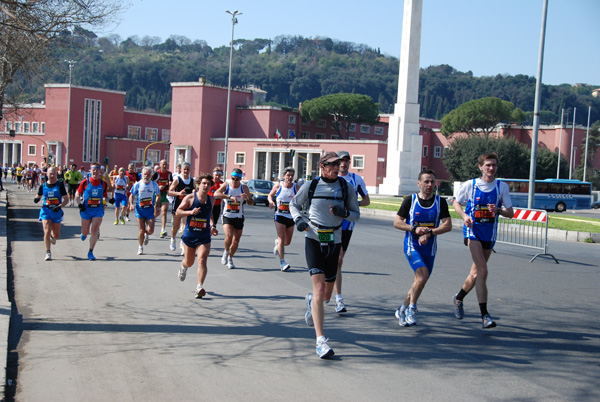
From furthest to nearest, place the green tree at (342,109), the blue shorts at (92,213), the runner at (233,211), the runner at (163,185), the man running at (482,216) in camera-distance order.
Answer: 1. the green tree at (342,109)
2. the runner at (163,185)
3. the blue shorts at (92,213)
4. the runner at (233,211)
5. the man running at (482,216)

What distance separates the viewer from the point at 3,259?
11.0m

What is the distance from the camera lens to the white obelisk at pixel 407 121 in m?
51.3

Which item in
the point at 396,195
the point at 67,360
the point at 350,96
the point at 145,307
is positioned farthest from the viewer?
the point at 350,96

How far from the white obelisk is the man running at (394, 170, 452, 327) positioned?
152 feet

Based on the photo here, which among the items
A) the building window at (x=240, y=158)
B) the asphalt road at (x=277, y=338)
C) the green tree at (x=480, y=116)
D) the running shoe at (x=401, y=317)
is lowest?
the asphalt road at (x=277, y=338)

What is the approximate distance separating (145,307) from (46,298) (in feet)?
4.97

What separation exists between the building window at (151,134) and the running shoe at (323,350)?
8931 centimetres

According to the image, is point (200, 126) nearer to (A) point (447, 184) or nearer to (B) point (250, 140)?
(B) point (250, 140)

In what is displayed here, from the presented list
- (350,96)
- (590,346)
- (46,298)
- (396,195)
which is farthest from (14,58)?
(350,96)

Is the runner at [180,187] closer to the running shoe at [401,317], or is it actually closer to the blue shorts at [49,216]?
the blue shorts at [49,216]

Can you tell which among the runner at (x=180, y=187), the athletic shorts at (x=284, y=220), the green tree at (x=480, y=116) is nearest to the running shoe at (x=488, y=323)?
the athletic shorts at (x=284, y=220)

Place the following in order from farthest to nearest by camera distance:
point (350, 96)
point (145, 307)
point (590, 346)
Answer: point (350, 96) < point (145, 307) < point (590, 346)

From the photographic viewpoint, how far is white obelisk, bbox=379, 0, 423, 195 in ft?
168

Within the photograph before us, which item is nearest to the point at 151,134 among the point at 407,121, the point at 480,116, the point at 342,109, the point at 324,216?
the point at 342,109
